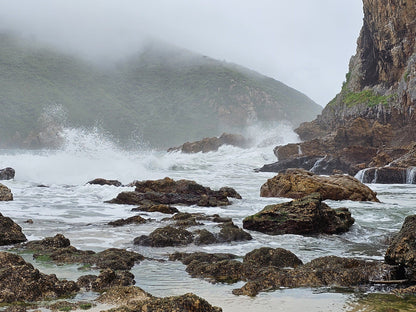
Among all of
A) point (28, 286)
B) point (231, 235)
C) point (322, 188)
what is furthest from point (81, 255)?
point (322, 188)

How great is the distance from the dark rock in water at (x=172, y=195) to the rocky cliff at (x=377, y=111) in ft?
41.9

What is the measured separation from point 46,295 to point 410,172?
2350 centimetres

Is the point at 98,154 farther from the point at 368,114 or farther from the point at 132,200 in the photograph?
the point at 368,114

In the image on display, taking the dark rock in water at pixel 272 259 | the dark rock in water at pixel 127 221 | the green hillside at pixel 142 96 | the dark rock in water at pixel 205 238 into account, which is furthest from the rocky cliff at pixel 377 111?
the green hillside at pixel 142 96

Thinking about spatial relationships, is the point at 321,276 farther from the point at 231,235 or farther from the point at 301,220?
the point at 301,220

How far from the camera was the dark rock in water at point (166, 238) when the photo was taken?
8.20 metres

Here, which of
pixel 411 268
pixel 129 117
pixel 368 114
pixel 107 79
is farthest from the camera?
pixel 107 79

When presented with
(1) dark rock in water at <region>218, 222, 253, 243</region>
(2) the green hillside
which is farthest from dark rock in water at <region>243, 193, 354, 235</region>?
(2) the green hillside

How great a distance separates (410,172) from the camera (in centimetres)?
2412

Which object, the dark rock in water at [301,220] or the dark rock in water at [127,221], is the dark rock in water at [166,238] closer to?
the dark rock in water at [301,220]

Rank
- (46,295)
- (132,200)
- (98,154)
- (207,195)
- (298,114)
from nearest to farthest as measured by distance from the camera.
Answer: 1. (46,295)
2. (132,200)
3. (207,195)
4. (98,154)
5. (298,114)

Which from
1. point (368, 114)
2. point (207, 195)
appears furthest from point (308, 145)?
point (207, 195)

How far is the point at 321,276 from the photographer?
550 cm

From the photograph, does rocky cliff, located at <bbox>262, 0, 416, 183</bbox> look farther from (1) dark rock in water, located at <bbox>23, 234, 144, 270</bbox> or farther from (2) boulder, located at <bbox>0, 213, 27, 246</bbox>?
(2) boulder, located at <bbox>0, 213, 27, 246</bbox>
